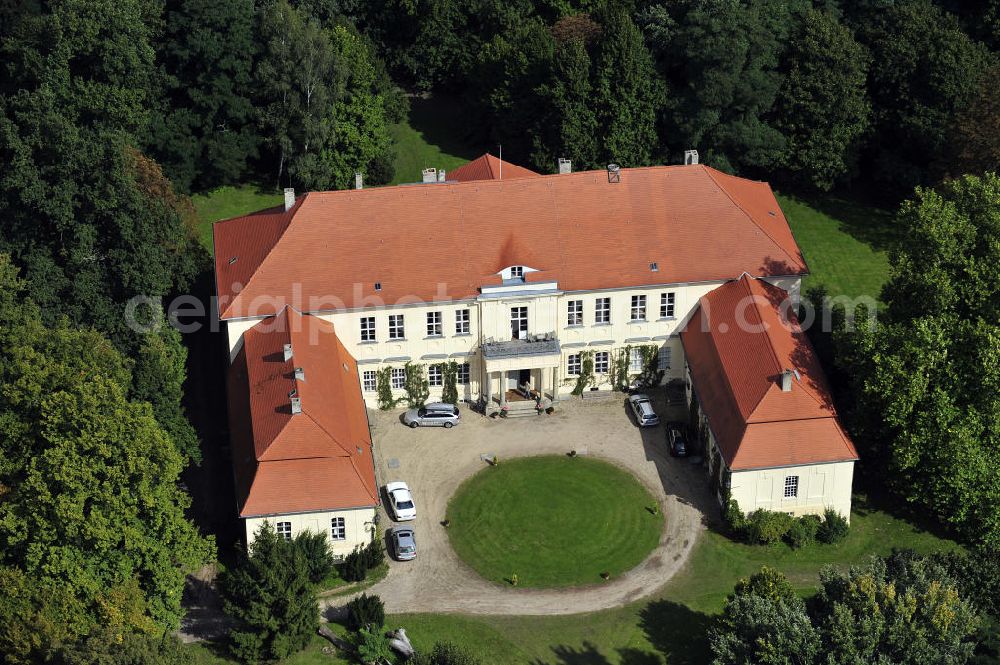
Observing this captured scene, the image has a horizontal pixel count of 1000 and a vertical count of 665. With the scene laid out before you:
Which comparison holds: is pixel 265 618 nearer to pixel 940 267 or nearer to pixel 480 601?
pixel 480 601

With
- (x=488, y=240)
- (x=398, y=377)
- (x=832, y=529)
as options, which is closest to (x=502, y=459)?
(x=398, y=377)

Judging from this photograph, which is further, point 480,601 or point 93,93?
point 93,93

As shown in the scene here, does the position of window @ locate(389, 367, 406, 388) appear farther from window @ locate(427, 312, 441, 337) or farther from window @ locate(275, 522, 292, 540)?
window @ locate(275, 522, 292, 540)

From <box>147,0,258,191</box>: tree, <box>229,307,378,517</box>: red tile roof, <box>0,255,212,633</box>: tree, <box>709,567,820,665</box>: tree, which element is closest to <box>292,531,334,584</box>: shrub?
<box>229,307,378,517</box>: red tile roof

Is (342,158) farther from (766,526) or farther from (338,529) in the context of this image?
(766,526)

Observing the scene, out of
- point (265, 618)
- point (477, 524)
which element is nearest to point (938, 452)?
point (477, 524)

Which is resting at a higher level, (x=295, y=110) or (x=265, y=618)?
(x=295, y=110)

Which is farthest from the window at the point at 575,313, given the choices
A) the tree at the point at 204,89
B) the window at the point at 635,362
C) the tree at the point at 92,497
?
the tree at the point at 204,89
